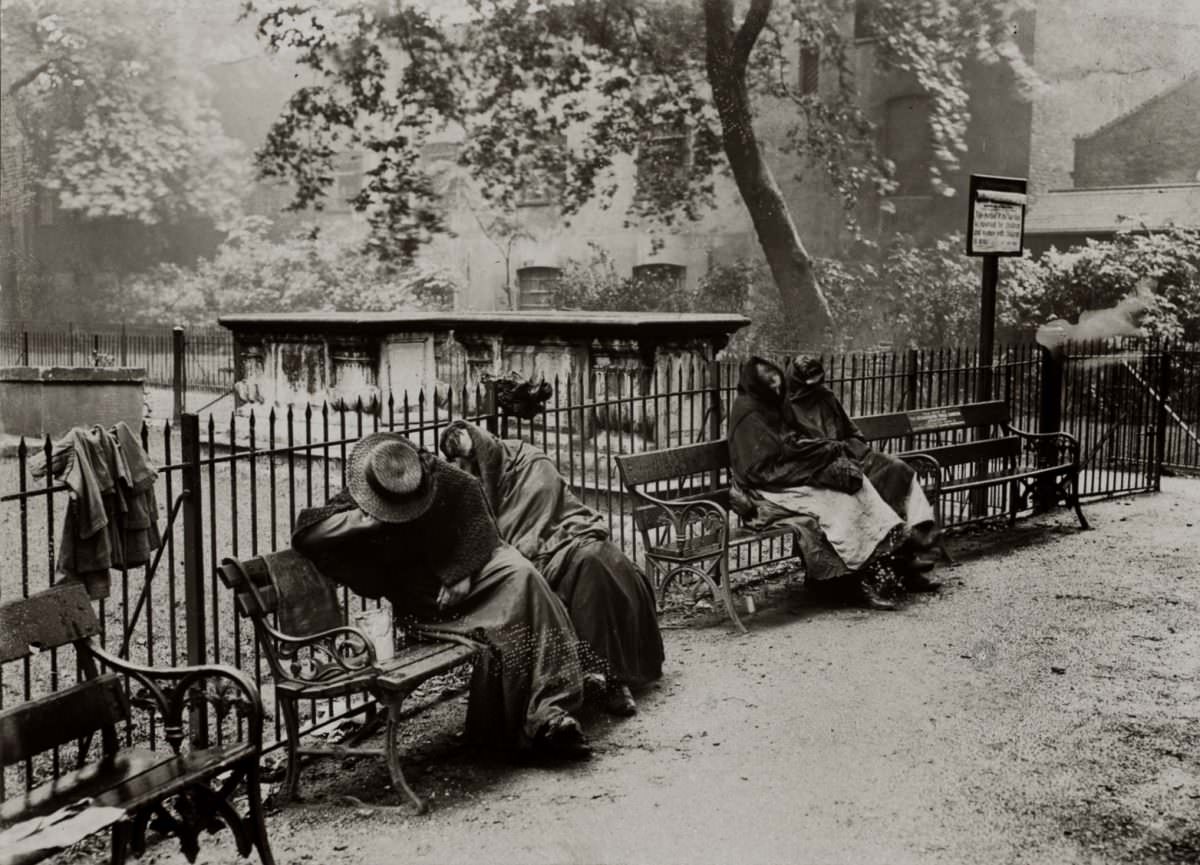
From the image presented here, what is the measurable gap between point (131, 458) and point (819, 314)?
15.4 m

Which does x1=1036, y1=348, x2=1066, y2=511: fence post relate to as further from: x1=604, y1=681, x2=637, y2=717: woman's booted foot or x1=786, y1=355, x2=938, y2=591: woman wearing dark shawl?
x1=604, y1=681, x2=637, y2=717: woman's booted foot

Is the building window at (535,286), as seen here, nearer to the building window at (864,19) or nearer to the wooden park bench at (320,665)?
the building window at (864,19)

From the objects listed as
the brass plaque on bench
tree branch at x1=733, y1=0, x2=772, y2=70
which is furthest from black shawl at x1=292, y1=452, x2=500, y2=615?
tree branch at x1=733, y1=0, x2=772, y2=70

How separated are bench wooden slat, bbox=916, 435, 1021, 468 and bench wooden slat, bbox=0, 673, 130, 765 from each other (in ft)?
20.2

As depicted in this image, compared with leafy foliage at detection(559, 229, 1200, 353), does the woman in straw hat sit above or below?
below

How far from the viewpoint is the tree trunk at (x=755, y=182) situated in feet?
60.6

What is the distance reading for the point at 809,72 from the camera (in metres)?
21.5

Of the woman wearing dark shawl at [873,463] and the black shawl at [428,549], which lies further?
the woman wearing dark shawl at [873,463]

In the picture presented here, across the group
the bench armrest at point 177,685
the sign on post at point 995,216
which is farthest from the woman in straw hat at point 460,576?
the sign on post at point 995,216

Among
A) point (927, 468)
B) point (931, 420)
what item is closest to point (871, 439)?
point (927, 468)

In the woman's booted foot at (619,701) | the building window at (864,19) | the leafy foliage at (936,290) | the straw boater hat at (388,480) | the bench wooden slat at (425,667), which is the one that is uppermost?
the building window at (864,19)

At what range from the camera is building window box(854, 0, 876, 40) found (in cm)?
2006

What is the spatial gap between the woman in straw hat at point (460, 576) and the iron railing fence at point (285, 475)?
1.03ft

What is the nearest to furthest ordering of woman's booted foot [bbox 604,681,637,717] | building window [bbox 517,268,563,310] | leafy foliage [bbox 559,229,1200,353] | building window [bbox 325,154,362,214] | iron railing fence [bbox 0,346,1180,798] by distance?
1. iron railing fence [bbox 0,346,1180,798]
2. woman's booted foot [bbox 604,681,637,717]
3. leafy foliage [bbox 559,229,1200,353]
4. building window [bbox 325,154,362,214]
5. building window [bbox 517,268,563,310]
